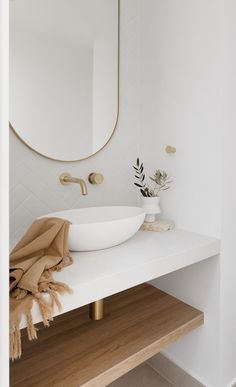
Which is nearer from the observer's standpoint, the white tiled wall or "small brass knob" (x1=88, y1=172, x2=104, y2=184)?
the white tiled wall

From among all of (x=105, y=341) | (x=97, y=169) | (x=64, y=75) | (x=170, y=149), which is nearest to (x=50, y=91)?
(x=64, y=75)

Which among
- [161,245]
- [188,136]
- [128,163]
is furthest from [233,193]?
[128,163]

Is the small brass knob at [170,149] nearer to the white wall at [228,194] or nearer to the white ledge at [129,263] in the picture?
the white wall at [228,194]

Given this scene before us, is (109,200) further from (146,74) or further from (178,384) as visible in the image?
(178,384)

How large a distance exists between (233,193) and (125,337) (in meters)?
0.80

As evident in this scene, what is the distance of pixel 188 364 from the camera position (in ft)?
4.94

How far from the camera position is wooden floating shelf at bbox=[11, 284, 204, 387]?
3.27ft

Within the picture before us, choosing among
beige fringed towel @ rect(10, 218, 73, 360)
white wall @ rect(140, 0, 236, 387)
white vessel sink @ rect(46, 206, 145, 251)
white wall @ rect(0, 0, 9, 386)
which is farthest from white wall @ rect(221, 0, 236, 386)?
white wall @ rect(0, 0, 9, 386)

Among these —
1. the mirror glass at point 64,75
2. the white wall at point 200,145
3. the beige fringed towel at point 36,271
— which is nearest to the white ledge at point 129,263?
the beige fringed towel at point 36,271

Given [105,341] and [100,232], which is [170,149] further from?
[105,341]

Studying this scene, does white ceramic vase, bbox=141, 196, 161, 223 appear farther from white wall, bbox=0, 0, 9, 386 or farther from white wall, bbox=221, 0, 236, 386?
white wall, bbox=0, 0, 9, 386

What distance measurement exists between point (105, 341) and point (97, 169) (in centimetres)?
81

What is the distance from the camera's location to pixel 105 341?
1166 millimetres

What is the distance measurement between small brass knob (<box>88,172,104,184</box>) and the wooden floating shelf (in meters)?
0.60
